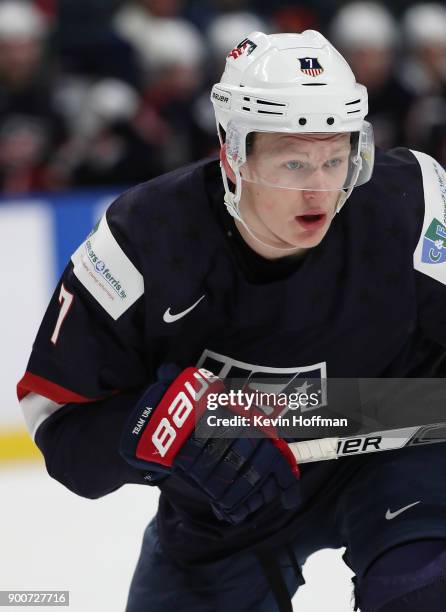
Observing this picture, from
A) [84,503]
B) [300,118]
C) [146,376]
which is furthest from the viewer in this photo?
[84,503]

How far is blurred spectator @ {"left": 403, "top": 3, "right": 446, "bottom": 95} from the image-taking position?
19.7 ft

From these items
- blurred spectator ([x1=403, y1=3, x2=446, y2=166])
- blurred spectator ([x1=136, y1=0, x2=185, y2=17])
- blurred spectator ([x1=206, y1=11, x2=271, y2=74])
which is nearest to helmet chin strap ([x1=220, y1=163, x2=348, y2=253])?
blurred spectator ([x1=403, y1=3, x2=446, y2=166])

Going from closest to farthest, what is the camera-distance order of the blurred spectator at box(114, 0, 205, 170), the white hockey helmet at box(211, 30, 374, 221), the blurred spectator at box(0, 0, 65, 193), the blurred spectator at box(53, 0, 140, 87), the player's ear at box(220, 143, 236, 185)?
the white hockey helmet at box(211, 30, 374, 221) < the player's ear at box(220, 143, 236, 185) < the blurred spectator at box(0, 0, 65, 193) < the blurred spectator at box(114, 0, 205, 170) < the blurred spectator at box(53, 0, 140, 87)

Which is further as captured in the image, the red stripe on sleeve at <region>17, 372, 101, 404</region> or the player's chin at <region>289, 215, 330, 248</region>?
the red stripe on sleeve at <region>17, 372, 101, 404</region>

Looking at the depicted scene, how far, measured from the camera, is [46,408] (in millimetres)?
2344

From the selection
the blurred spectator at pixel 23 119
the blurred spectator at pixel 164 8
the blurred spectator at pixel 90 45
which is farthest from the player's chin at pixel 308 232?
the blurred spectator at pixel 164 8

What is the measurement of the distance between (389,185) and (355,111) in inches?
9.8

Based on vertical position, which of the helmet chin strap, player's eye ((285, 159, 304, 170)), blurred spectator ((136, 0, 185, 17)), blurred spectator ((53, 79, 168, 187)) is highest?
blurred spectator ((136, 0, 185, 17))

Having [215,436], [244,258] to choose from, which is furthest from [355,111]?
[215,436]

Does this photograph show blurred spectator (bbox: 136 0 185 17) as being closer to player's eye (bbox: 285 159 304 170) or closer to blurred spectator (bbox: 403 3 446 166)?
blurred spectator (bbox: 403 3 446 166)

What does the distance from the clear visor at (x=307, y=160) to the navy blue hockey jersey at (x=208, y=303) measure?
140 millimetres

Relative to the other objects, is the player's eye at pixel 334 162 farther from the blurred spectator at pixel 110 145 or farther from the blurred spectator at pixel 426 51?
the blurred spectator at pixel 426 51

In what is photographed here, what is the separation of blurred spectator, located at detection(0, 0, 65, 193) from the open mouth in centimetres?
330

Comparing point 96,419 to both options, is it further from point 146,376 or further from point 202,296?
point 202,296
